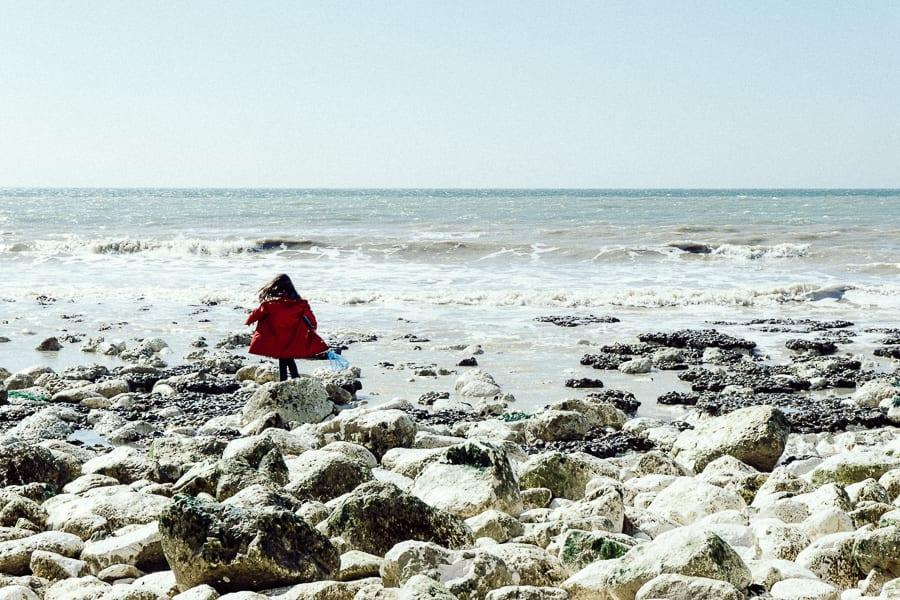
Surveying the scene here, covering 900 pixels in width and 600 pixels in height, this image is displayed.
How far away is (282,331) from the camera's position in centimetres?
980

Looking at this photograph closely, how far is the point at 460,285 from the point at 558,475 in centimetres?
1445

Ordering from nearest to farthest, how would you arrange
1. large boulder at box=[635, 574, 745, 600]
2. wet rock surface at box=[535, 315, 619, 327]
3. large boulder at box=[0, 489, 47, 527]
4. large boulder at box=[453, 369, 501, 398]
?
large boulder at box=[635, 574, 745, 600], large boulder at box=[0, 489, 47, 527], large boulder at box=[453, 369, 501, 398], wet rock surface at box=[535, 315, 619, 327]

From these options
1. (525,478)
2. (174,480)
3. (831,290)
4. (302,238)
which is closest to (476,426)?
(525,478)

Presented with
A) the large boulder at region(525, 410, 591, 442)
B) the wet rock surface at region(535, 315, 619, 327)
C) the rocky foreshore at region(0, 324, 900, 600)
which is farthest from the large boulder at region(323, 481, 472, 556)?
the wet rock surface at region(535, 315, 619, 327)

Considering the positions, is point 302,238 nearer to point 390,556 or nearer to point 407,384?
point 407,384

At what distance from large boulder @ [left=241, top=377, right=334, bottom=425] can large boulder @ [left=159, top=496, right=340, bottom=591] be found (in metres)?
4.00

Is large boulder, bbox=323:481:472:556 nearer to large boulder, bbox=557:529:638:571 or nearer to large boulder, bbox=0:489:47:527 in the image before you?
large boulder, bbox=557:529:638:571

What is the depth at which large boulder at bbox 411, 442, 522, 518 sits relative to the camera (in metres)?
5.16

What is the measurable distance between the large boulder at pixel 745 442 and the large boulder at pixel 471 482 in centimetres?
196

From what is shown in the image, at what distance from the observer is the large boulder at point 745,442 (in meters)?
6.67

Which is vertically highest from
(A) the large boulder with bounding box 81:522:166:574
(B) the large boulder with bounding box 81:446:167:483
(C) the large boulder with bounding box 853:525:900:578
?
(C) the large boulder with bounding box 853:525:900:578

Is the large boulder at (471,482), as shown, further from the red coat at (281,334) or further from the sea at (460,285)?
the red coat at (281,334)

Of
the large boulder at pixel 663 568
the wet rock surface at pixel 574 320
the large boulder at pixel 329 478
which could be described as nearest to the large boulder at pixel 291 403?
the large boulder at pixel 329 478

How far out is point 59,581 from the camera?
4.18 metres
